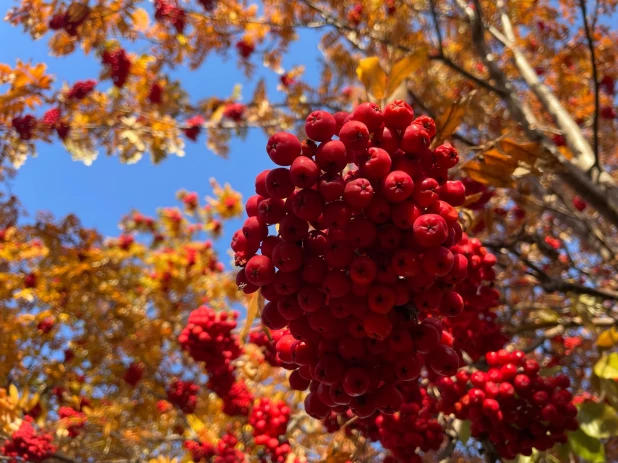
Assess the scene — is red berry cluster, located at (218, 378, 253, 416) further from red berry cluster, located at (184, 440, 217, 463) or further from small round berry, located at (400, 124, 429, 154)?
small round berry, located at (400, 124, 429, 154)

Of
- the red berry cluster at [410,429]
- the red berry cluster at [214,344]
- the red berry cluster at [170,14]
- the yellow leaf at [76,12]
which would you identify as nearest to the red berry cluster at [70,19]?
the yellow leaf at [76,12]

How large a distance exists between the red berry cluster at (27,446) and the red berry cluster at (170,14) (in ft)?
13.1

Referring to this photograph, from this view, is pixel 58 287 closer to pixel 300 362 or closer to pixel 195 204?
pixel 195 204

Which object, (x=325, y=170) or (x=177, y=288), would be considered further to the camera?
(x=177, y=288)

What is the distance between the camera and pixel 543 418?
2006 mm

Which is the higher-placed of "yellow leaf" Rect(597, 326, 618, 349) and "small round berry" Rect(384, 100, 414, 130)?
"small round berry" Rect(384, 100, 414, 130)

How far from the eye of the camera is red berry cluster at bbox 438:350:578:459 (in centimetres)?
202

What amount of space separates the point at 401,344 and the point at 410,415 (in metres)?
1.13

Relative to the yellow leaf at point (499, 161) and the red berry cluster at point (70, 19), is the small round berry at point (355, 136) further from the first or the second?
the red berry cluster at point (70, 19)

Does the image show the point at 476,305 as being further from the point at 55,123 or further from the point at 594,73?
the point at 55,123

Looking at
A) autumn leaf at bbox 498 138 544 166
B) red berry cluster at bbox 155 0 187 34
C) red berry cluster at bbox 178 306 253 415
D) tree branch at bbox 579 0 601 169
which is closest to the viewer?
autumn leaf at bbox 498 138 544 166

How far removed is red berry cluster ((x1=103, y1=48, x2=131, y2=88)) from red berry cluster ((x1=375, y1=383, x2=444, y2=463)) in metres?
4.34

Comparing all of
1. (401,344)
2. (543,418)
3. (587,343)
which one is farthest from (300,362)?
(587,343)

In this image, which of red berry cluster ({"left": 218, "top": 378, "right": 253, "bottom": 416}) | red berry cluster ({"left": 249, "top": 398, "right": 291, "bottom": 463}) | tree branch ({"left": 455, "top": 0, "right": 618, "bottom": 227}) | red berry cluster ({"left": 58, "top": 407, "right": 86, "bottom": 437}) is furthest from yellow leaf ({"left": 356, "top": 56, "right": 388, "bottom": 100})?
red berry cluster ({"left": 58, "top": 407, "right": 86, "bottom": 437})
